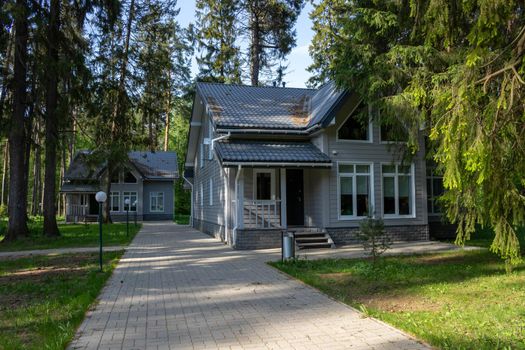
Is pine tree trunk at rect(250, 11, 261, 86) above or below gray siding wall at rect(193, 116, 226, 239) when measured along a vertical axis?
above

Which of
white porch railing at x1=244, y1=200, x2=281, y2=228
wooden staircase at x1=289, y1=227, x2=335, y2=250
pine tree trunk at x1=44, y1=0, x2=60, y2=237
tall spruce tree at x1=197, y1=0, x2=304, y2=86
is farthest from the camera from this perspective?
tall spruce tree at x1=197, y1=0, x2=304, y2=86

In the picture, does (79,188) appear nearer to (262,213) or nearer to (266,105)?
(266,105)

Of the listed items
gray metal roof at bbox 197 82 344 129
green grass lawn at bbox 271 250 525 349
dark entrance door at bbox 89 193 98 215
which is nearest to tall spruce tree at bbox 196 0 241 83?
gray metal roof at bbox 197 82 344 129

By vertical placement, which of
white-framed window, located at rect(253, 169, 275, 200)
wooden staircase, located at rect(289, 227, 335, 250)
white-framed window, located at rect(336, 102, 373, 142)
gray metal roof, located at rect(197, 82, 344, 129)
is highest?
gray metal roof, located at rect(197, 82, 344, 129)

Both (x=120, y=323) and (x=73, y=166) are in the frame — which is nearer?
(x=120, y=323)

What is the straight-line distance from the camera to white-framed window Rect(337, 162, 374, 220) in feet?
52.6

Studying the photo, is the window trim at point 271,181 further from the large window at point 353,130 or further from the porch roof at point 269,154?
the large window at point 353,130

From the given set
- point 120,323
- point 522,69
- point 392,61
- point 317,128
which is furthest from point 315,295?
point 317,128

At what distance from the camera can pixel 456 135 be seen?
5.96m

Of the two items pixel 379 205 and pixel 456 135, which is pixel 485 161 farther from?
pixel 379 205

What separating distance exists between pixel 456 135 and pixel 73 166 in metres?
39.6

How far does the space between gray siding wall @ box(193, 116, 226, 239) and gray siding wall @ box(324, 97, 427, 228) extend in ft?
13.8

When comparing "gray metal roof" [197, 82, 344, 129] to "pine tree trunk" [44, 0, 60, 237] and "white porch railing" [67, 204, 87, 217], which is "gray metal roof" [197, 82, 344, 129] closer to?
"pine tree trunk" [44, 0, 60, 237]

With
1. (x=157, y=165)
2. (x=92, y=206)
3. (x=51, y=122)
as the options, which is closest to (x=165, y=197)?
(x=157, y=165)
